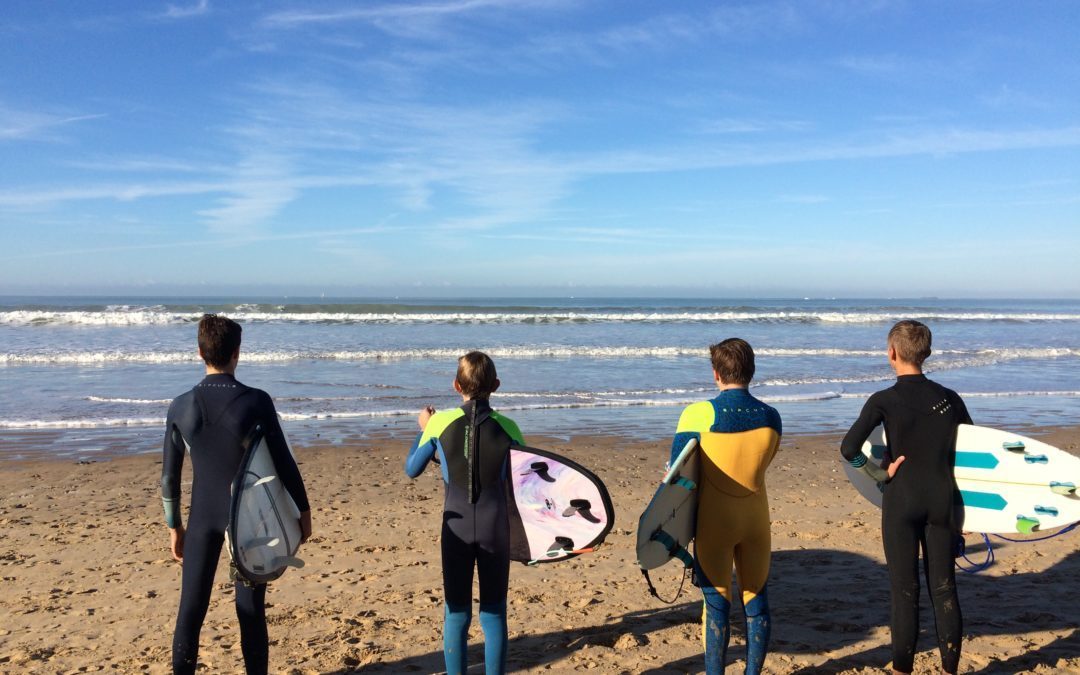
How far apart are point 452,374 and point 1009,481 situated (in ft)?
49.7

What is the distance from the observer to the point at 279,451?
10.7 ft

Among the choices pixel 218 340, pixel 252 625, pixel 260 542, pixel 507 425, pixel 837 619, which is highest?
pixel 218 340

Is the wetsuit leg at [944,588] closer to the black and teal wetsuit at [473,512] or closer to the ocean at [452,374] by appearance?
the black and teal wetsuit at [473,512]

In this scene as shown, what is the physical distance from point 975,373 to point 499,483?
63.1 ft

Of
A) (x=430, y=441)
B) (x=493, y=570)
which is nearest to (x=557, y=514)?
(x=493, y=570)

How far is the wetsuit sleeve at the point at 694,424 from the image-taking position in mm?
3215

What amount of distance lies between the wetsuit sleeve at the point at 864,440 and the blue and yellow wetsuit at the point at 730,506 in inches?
Answer: 14.3

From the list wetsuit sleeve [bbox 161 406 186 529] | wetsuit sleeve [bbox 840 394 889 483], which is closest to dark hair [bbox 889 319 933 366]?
wetsuit sleeve [bbox 840 394 889 483]

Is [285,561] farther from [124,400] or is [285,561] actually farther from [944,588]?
[124,400]

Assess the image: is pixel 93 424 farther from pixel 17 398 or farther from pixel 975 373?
pixel 975 373

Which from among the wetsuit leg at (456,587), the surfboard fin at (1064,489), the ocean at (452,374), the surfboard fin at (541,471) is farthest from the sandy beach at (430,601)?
the ocean at (452,374)

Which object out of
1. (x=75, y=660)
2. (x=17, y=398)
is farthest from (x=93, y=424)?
(x=75, y=660)

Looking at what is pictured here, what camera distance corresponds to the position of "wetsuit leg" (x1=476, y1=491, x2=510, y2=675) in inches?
128

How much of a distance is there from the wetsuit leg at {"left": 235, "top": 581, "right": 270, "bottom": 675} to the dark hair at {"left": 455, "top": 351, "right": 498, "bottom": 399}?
122 centimetres
